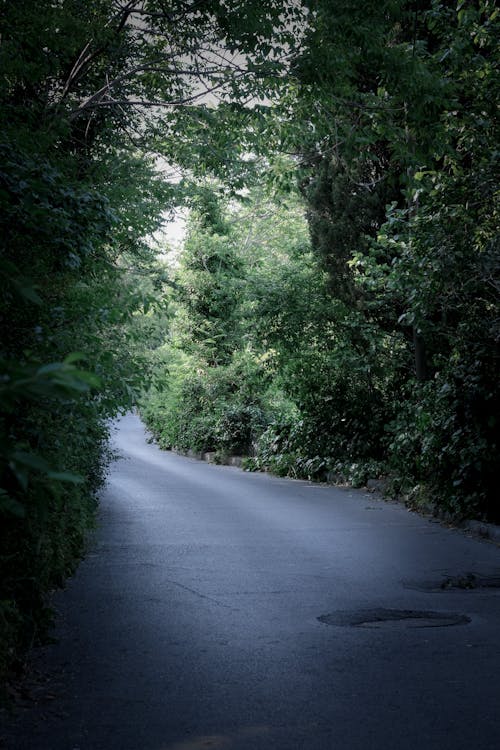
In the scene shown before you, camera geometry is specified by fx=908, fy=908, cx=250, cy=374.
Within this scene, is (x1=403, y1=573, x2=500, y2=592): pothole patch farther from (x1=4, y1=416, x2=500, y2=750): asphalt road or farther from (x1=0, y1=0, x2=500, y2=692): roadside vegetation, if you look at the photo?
(x1=0, y1=0, x2=500, y2=692): roadside vegetation

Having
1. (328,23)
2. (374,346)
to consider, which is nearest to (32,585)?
(328,23)

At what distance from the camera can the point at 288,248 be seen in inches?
1053

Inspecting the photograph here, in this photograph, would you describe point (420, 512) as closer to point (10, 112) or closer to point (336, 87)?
point (336, 87)

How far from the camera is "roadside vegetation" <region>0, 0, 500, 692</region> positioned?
6.46 metres

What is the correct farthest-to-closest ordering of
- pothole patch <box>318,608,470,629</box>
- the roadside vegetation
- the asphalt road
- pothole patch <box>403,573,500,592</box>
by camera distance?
pothole patch <box>403,573,500,592</box>
pothole patch <box>318,608,470,629</box>
the roadside vegetation
the asphalt road

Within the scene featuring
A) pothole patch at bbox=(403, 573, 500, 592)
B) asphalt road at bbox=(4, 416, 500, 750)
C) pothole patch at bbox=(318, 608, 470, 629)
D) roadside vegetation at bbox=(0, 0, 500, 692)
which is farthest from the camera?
pothole patch at bbox=(403, 573, 500, 592)

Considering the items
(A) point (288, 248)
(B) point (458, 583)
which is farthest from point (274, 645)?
(A) point (288, 248)

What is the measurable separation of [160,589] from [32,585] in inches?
117

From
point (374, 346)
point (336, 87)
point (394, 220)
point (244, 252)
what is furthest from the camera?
point (244, 252)

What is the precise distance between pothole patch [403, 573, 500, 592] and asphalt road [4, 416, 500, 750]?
4 centimetres

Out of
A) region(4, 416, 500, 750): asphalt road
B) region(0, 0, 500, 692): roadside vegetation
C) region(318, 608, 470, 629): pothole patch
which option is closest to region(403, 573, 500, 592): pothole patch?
region(4, 416, 500, 750): asphalt road

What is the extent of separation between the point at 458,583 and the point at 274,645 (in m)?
3.22

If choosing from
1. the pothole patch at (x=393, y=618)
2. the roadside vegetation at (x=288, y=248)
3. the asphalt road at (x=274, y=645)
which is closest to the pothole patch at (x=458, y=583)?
the asphalt road at (x=274, y=645)

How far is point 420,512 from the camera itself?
627 inches
